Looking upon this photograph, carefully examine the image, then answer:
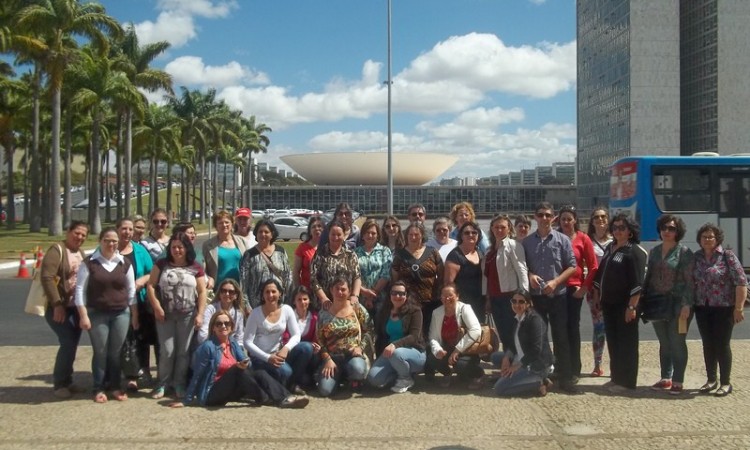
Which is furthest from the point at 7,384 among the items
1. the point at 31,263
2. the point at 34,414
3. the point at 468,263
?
the point at 31,263

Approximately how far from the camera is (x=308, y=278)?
7.31m

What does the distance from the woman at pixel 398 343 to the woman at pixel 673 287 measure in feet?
6.99

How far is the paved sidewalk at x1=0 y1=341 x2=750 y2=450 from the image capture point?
5258mm

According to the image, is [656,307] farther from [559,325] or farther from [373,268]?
[373,268]

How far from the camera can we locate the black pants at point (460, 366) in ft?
22.3

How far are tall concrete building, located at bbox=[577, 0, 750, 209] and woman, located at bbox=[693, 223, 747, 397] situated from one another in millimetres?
73814

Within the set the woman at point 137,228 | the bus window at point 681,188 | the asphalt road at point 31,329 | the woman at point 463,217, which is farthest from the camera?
the bus window at point 681,188

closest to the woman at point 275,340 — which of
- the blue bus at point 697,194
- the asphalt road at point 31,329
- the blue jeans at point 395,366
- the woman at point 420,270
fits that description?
the blue jeans at point 395,366

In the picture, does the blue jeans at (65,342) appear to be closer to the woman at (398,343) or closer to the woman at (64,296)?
the woman at (64,296)

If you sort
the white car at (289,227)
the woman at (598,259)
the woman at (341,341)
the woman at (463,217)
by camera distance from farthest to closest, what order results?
the white car at (289,227)
the woman at (463,217)
the woman at (598,259)
the woman at (341,341)

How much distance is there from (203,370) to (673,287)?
4.23 m

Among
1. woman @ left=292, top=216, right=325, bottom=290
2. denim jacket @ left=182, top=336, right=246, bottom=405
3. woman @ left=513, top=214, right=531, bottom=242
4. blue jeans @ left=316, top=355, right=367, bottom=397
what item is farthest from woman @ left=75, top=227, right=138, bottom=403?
woman @ left=513, top=214, right=531, bottom=242

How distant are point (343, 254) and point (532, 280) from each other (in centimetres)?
180

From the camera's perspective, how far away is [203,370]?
635cm
